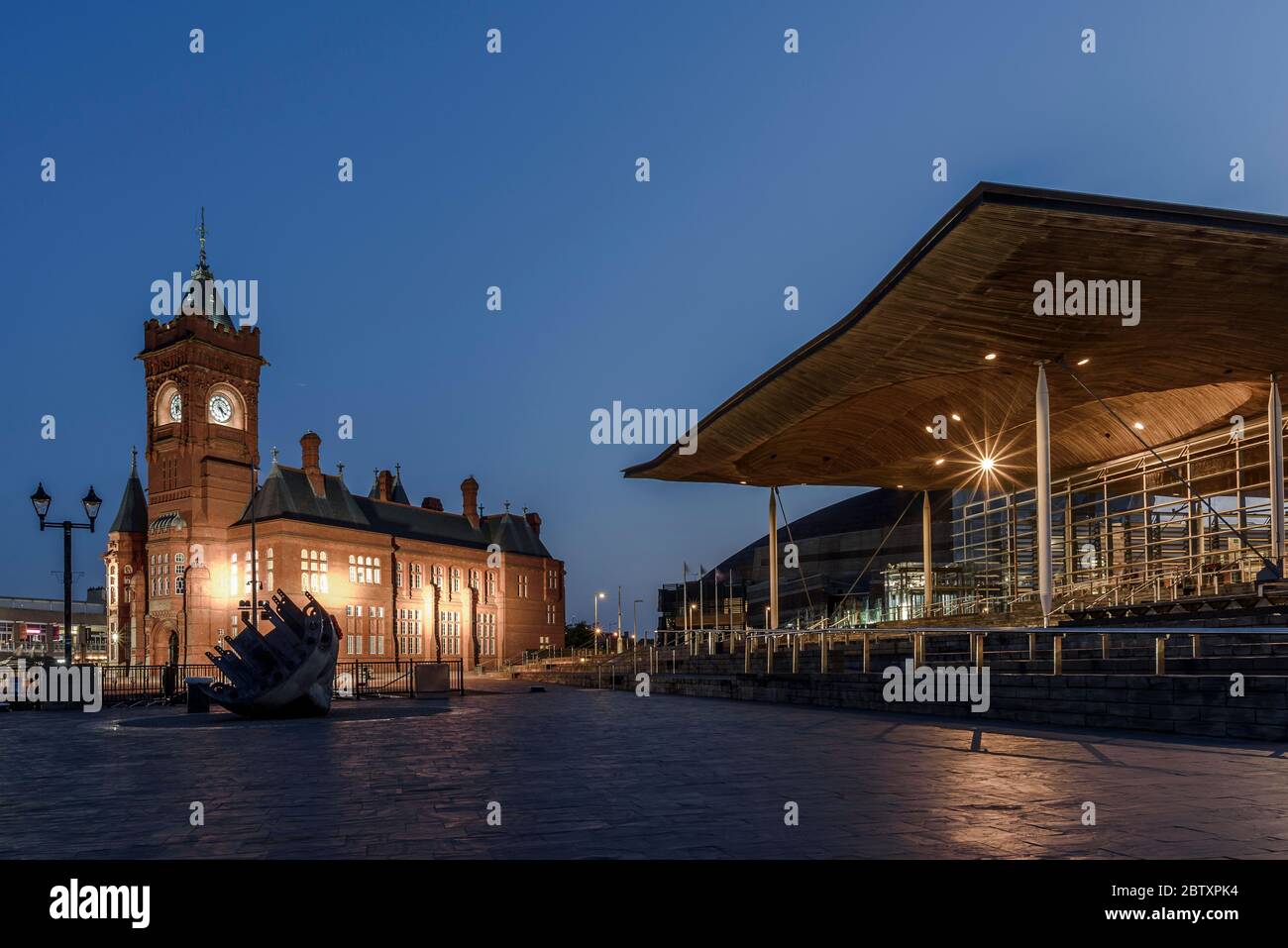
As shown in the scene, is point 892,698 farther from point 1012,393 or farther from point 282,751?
point 1012,393

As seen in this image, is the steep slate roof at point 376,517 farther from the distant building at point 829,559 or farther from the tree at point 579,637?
the tree at point 579,637

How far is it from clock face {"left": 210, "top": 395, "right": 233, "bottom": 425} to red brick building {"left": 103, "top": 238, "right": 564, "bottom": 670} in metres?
0.11

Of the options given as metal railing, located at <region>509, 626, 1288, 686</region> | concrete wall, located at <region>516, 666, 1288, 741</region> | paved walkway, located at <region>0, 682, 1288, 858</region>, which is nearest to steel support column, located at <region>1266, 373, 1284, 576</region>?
metal railing, located at <region>509, 626, 1288, 686</region>

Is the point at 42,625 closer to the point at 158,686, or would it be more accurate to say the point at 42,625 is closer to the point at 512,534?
the point at 512,534

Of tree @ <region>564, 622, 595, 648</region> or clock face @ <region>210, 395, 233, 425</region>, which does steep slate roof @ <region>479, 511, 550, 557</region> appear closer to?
tree @ <region>564, 622, 595, 648</region>

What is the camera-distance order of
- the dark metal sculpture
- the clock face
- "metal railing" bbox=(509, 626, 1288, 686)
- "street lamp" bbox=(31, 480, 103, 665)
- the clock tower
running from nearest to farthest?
1. "metal railing" bbox=(509, 626, 1288, 686)
2. the dark metal sculpture
3. "street lamp" bbox=(31, 480, 103, 665)
4. the clock tower
5. the clock face

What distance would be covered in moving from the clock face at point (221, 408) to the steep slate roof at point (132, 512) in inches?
423

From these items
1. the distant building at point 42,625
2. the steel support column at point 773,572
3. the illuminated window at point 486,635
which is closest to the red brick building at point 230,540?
the illuminated window at point 486,635

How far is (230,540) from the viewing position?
79875 millimetres

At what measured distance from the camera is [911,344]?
24.9m

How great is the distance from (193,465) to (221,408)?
551cm

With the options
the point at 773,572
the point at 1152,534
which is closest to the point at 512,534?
the point at 773,572

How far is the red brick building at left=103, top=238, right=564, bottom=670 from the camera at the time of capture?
77875 millimetres
